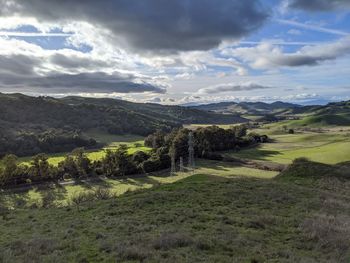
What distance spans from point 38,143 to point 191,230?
423 ft

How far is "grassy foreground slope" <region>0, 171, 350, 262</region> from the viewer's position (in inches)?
539

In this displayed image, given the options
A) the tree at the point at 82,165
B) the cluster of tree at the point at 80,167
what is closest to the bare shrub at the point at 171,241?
the cluster of tree at the point at 80,167

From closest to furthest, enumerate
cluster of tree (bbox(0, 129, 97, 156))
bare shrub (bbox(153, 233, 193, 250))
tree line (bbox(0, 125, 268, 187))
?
1. bare shrub (bbox(153, 233, 193, 250))
2. tree line (bbox(0, 125, 268, 187))
3. cluster of tree (bbox(0, 129, 97, 156))

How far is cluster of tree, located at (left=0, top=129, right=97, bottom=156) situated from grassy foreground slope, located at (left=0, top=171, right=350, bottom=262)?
10925 centimetres

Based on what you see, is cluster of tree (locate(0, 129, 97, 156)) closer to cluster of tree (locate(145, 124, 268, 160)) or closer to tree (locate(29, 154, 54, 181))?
cluster of tree (locate(145, 124, 268, 160))

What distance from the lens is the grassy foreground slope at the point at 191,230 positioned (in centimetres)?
1370

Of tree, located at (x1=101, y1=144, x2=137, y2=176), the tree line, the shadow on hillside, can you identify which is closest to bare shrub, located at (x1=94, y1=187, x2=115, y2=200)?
tree, located at (x1=101, y1=144, x2=137, y2=176)

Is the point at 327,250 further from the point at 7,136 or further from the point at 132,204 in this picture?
the point at 7,136

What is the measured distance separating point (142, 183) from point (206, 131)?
141 feet

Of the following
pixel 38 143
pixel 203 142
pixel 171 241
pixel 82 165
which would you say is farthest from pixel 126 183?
pixel 38 143

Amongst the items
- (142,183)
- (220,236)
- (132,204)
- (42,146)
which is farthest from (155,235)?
(42,146)

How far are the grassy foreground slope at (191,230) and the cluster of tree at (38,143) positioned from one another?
109 meters

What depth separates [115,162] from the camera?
8825 centimetres

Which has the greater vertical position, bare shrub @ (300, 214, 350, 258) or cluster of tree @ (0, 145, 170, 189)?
bare shrub @ (300, 214, 350, 258)
